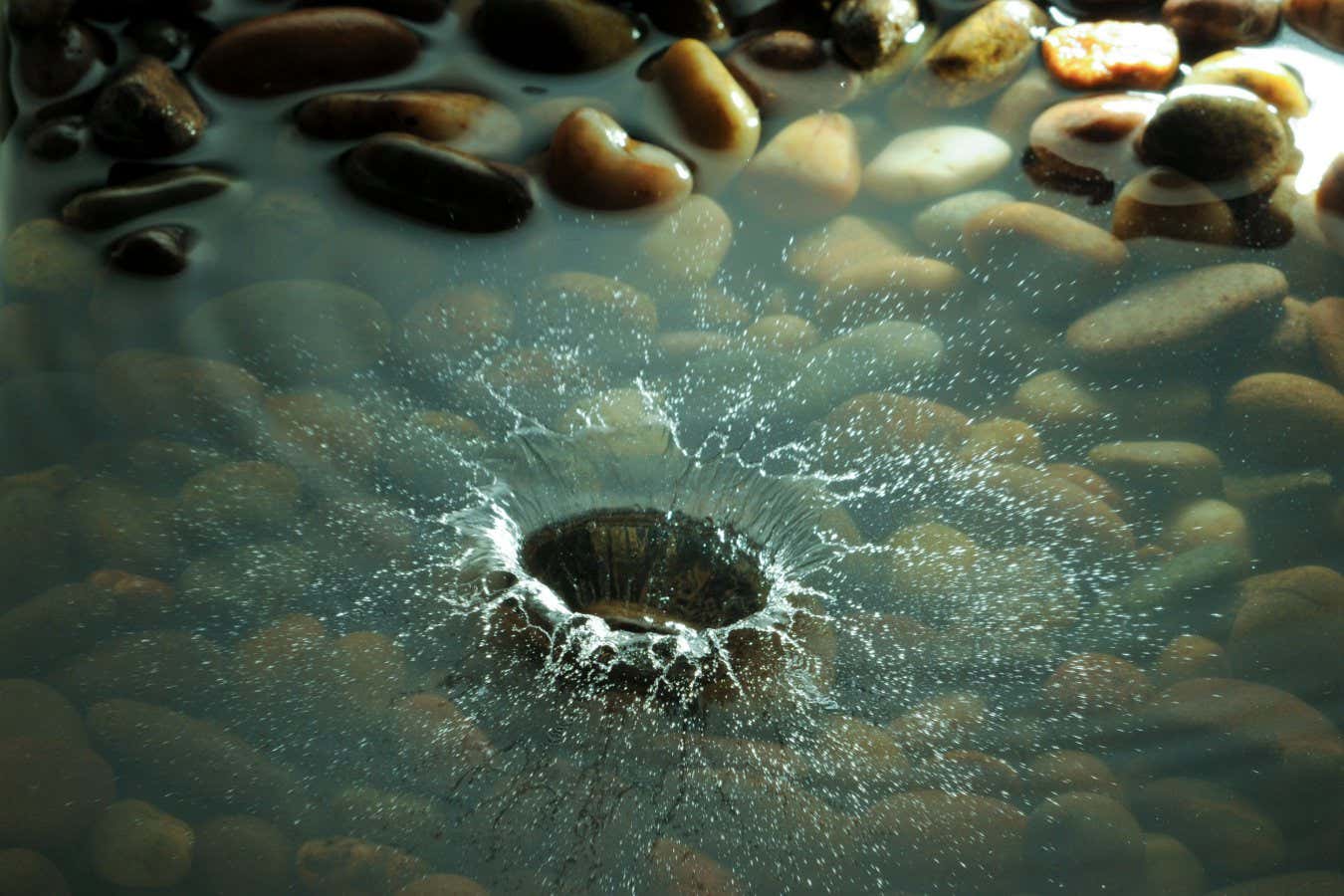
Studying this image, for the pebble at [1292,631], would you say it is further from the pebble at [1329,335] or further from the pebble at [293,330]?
the pebble at [293,330]

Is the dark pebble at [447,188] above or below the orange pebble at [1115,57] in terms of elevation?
below

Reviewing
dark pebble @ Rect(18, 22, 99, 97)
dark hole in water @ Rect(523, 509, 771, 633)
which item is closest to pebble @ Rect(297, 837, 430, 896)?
dark hole in water @ Rect(523, 509, 771, 633)

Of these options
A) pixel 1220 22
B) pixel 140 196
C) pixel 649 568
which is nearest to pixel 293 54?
pixel 140 196

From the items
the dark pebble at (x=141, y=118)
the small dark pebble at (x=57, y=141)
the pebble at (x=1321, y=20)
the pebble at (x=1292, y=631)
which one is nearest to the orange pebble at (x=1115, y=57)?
the pebble at (x=1321, y=20)

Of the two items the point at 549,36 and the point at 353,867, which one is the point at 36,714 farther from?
the point at 549,36

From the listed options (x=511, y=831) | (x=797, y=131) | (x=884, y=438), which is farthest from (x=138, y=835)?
(x=797, y=131)

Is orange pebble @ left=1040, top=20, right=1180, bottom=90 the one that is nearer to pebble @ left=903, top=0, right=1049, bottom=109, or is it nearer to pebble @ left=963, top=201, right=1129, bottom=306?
pebble @ left=903, top=0, right=1049, bottom=109
